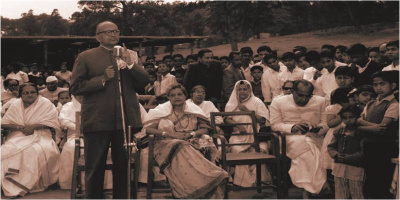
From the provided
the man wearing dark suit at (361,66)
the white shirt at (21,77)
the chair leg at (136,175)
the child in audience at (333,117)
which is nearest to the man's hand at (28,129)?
the chair leg at (136,175)

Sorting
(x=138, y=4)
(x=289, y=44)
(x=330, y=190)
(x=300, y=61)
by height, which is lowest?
(x=330, y=190)

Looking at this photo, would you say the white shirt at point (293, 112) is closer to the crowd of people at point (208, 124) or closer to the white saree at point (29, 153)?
the crowd of people at point (208, 124)

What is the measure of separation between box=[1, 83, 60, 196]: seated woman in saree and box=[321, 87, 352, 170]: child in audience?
3.60m

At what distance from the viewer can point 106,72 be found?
4.15 metres

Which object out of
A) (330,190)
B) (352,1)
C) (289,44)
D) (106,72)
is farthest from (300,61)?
(352,1)

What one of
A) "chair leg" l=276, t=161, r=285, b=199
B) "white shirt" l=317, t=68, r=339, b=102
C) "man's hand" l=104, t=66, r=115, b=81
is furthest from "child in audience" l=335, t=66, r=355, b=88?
"man's hand" l=104, t=66, r=115, b=81

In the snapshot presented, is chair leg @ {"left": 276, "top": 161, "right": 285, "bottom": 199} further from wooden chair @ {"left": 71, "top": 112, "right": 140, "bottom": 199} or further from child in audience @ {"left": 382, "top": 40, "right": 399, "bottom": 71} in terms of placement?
child in audience @ {"left": 382, "top": 40, "right": 399, "bottom": 71}

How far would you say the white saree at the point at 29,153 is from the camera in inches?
260

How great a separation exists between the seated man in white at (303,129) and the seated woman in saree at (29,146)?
3066mm

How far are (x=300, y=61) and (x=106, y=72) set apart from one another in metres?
5.62

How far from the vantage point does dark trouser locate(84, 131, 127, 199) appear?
14.8 ft

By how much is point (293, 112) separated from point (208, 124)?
3.83 feet

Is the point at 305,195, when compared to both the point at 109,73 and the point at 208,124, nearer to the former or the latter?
the point at 208,124

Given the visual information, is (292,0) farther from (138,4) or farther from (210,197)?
(210,197)
